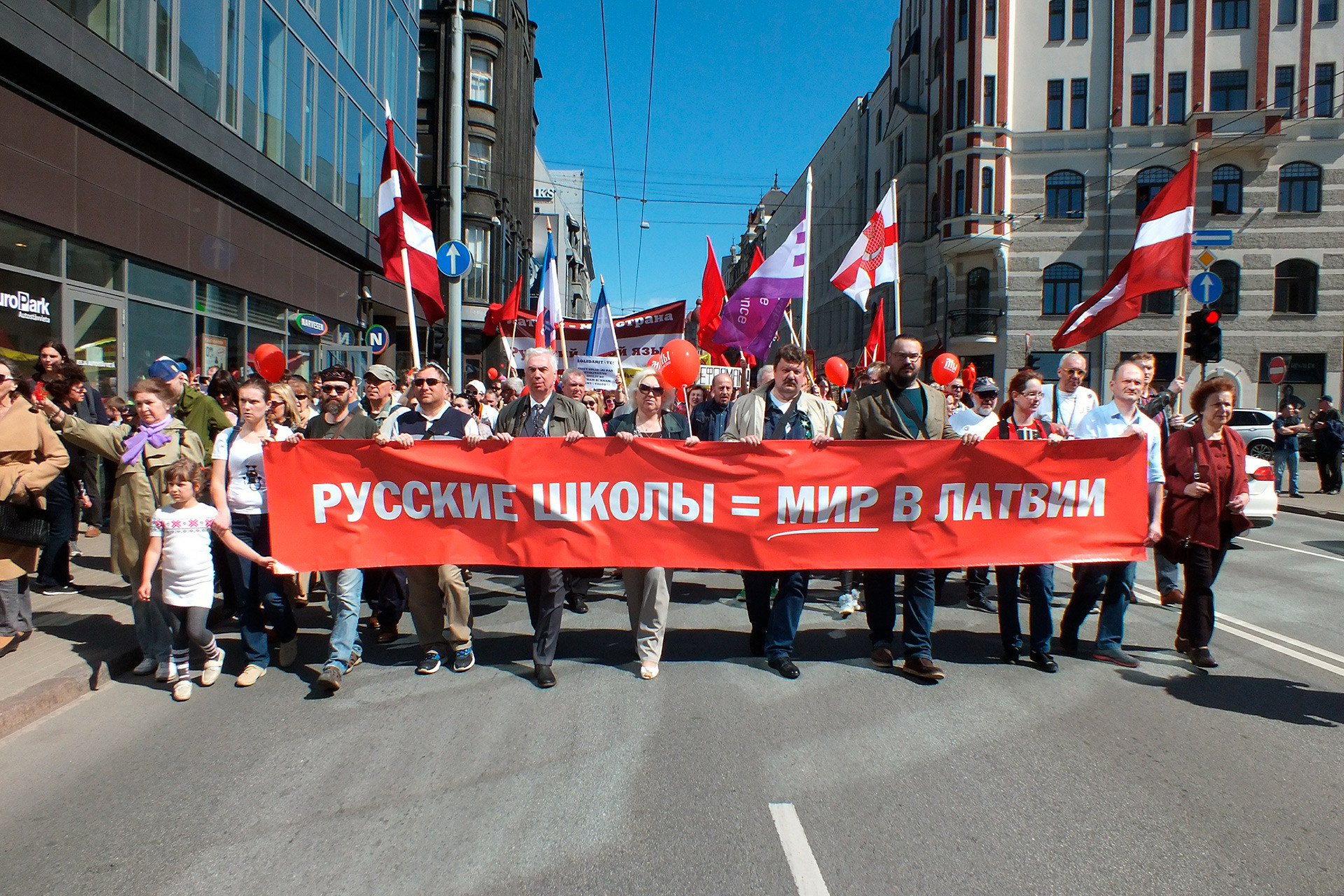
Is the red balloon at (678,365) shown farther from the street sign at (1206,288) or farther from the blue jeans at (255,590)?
the street sign at (1206,288)

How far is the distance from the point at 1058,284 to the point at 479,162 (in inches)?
931

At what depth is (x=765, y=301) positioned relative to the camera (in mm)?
10008

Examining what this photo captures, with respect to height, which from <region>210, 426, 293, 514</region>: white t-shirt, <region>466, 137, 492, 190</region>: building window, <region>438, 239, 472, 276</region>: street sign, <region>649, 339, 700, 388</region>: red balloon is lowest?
<region>210, 426, 293, 514</region>: white t-shirt

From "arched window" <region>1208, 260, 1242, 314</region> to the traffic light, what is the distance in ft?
78.1

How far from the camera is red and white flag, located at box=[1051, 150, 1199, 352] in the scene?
7.39 metres

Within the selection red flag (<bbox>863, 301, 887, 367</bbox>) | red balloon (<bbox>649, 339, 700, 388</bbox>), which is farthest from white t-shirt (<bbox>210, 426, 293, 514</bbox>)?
red flag (<bbox>863, 301, 887, 367</bbox>)

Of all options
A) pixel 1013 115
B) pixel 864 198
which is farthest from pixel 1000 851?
pixel 864 198

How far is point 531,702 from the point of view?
4.88 meters

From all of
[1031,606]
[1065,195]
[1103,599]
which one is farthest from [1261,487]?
[1065,195]

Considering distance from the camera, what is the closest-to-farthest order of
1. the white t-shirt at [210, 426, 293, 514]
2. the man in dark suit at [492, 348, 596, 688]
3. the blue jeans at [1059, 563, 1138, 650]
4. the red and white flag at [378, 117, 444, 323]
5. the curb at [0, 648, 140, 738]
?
the curb at [0, 648, 140, 738] → the man in dark suit at [492, 348, 596, 688] → the white t-shirt at [210, 426, 293, 514] → the blue jeans at [1059, 563, 1138, 650] → the red and white flag at [378, 117, 444, 323]

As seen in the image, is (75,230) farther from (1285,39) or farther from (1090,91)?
(1285,39)

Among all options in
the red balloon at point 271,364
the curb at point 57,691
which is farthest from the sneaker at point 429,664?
the red balloon at point 271,364

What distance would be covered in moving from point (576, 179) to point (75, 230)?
8933cm

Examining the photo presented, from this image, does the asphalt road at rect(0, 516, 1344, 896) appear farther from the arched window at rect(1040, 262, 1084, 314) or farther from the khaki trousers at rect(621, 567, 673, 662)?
the arched window at rect(1040, 262, 1084, 314)
